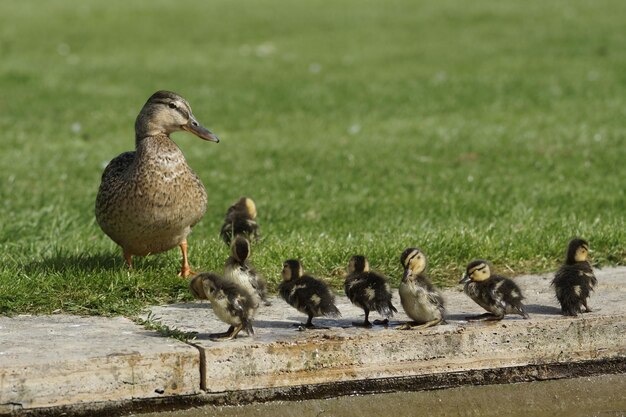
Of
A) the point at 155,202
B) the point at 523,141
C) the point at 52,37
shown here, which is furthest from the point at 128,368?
the point at 52,37

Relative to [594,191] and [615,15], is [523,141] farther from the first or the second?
[615,15]

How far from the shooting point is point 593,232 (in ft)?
25.5

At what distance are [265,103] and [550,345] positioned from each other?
32.7ft

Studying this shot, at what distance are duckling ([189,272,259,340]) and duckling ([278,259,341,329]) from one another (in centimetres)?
24

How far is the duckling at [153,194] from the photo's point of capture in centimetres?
682

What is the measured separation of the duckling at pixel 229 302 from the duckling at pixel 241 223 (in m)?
1.89

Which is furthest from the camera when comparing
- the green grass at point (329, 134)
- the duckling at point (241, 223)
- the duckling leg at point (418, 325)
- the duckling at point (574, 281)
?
the duckling at point (241, 223)

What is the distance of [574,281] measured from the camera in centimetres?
587

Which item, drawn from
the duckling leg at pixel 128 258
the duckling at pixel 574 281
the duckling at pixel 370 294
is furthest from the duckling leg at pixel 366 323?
the duckling leg at pixel 128 258

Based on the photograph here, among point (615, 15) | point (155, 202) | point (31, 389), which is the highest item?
point (615, 15)

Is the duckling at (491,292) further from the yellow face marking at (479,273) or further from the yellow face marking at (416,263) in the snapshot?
the yellow face marking at (416,263)

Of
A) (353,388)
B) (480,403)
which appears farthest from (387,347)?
(480,403)

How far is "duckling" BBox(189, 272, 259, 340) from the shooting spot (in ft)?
17.5

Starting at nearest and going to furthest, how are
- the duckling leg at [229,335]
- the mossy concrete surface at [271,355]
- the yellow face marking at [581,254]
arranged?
the mossy concrete surface at [271,355] < the duckling leg at [229,335] < the yellow face marking at [581,254]
